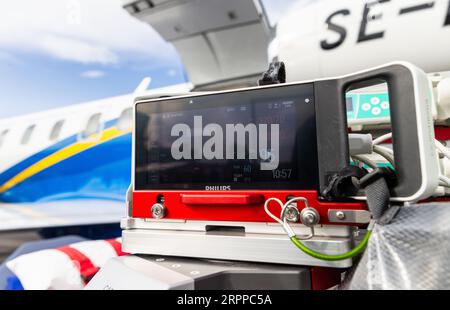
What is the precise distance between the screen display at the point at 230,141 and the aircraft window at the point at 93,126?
3132mm

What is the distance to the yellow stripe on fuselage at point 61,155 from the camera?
12.1 ft

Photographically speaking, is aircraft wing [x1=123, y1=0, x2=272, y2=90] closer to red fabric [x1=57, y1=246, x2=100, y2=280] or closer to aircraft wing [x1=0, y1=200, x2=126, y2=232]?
aircraft wing [x1=0, y1=200, x2=126, y2=232]

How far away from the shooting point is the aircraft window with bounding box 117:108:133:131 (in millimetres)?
3684

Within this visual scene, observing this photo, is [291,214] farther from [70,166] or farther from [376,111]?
[70,166]

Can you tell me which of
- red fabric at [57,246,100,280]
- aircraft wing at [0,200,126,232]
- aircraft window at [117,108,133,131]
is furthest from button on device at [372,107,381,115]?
aircraft window at [117,108,133,131]

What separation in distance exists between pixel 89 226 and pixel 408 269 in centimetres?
300

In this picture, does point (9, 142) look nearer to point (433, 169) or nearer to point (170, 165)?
point (170, 165)

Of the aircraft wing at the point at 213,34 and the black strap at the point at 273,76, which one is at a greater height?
the aircraft wing at the point at 213,34

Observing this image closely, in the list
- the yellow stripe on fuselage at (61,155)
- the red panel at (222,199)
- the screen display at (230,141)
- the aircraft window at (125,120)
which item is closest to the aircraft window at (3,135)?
the yellow stripe on fuselage at (61,155)

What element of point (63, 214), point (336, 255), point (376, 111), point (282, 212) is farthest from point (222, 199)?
point (63, 214)

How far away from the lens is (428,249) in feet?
1.66

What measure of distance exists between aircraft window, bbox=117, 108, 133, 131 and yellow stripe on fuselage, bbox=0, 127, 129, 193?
5 cm

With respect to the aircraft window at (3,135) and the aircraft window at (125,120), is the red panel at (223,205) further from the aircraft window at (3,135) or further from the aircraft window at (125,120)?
the aircraft window at (3,135)

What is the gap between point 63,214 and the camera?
3150 millimetres
